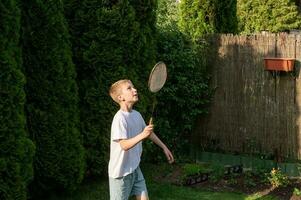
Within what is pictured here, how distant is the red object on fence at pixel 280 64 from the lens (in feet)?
30.1

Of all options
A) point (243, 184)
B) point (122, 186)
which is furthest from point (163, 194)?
point (122, 186)

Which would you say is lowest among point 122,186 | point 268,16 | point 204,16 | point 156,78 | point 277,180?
point 277,180

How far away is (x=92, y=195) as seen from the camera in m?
7.35

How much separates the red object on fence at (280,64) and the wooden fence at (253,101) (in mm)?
163

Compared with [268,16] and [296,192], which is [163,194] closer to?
[296,192]

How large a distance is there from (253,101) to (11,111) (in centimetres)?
524

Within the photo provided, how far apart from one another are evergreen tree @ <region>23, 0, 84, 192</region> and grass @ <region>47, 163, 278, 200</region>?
0.44 m

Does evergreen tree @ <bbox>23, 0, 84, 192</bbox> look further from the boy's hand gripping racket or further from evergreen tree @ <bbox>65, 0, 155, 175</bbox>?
the boy's hand gripping racket

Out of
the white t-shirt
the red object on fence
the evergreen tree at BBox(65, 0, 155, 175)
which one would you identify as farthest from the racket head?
the red object on fence

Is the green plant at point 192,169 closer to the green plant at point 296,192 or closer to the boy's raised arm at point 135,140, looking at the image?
the green plant at point 296,192

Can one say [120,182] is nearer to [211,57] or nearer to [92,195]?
[92,195]

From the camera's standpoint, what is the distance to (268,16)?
23.8 meters

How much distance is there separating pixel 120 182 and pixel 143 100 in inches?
122

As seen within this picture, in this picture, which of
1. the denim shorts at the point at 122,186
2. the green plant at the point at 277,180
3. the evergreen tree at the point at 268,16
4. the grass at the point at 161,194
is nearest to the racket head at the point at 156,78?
the denim shorts at the point at 122,186
